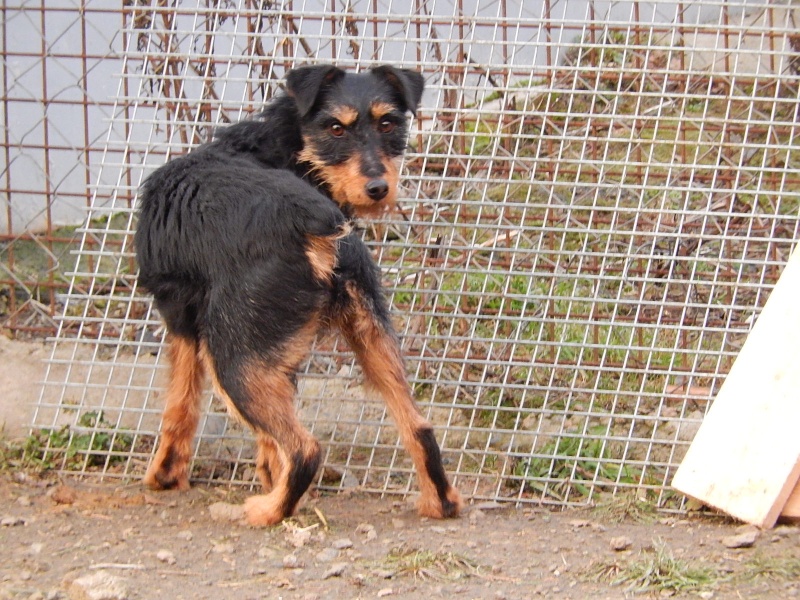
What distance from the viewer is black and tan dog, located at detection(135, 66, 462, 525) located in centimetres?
388

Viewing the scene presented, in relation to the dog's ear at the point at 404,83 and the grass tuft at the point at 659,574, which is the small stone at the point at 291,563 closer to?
the grass tuft at the point at 659,574

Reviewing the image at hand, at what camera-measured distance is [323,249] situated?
387cm

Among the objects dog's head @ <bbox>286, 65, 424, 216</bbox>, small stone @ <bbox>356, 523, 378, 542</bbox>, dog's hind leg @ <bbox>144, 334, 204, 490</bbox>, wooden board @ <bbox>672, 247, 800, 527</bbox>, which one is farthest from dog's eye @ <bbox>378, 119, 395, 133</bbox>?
wooden board @ <bbox>672, 247, 800, 527</bbox>

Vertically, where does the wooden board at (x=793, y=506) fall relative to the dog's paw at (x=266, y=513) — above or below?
above

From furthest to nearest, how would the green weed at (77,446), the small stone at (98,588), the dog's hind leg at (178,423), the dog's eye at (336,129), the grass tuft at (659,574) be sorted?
1. the green weed at (77,446)
2. the dog's hind leg at (178,423)
3. the dog's eye at (336,129)
4. the grass tuft at (659,574)
5. the small stone at (98,588)

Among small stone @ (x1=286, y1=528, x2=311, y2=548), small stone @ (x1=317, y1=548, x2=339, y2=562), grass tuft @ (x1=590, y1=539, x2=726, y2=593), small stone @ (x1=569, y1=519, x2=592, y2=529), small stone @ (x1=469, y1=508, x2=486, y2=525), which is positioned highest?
grass tuft @ (x1=590, y1=539, x2=726, y2=593)

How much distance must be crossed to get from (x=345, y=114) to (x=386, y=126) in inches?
8.6

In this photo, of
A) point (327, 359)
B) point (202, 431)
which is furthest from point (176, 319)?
point (327, 359)

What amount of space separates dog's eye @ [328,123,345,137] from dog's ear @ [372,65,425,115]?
1.07 feet

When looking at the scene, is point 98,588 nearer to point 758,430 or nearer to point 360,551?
point 360,551

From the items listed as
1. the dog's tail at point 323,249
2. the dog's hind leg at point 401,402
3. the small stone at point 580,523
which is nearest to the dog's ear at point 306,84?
the dog's tail at point 323,249

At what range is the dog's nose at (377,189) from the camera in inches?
169

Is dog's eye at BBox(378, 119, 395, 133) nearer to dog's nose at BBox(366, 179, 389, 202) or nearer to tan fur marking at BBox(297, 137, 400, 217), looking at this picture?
tan fur marking at BBox(297, 137, 400, 217)

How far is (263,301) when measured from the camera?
152 inches
